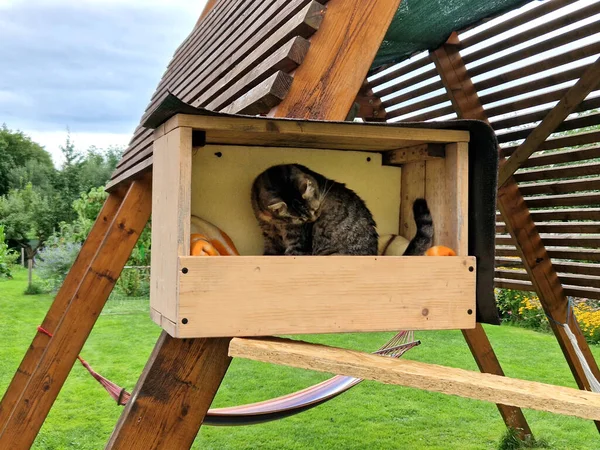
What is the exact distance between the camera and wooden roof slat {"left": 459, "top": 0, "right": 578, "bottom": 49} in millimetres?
2721

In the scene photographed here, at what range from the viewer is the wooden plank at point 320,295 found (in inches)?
51.8

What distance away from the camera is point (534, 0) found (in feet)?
8.98

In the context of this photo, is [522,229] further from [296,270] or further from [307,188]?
[296,270]

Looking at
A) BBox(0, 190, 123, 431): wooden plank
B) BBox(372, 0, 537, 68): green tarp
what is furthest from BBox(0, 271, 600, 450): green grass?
BBox(372, 0, 537, 68): green tarp

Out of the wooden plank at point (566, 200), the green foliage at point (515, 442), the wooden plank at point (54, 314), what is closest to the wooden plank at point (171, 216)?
the wooden plank at point (54, 314)

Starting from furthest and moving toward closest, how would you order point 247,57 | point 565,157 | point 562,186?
point 562,186 < point 565,157 < point 247,57

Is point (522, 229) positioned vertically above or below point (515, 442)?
above

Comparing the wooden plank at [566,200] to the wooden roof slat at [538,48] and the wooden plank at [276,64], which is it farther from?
the wooden plank at [276,64]

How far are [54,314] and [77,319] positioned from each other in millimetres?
626

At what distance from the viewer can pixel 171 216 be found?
1.42 m

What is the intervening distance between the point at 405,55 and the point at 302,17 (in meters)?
2.19

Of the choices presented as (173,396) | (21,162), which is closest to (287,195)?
(173,396)

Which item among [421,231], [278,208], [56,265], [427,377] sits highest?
[421,231]

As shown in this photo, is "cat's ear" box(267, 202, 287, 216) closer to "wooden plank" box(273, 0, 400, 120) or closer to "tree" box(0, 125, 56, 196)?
"wooden plank" box(273, 0, 400, 120)
